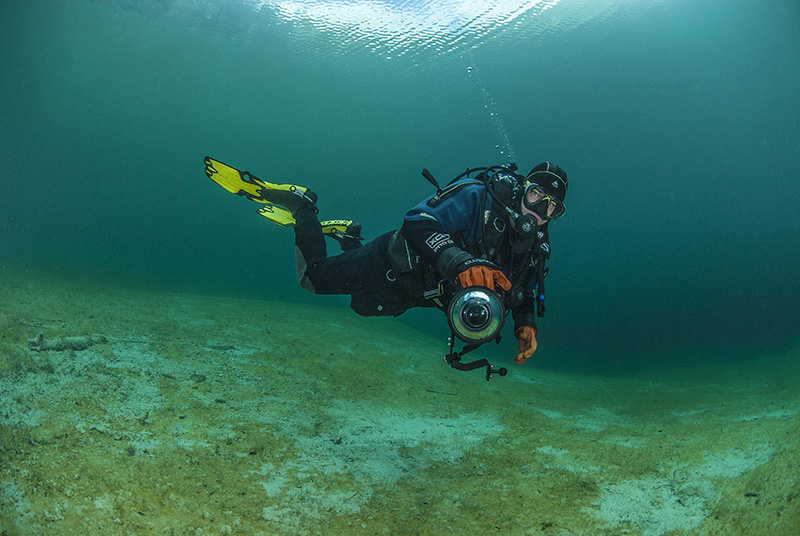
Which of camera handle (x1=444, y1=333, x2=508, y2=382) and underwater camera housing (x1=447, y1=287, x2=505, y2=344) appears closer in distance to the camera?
underwater camera housing (x1=447, y1=287, x2=505, y2=344)

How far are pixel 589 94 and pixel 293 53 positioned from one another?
2311 cm

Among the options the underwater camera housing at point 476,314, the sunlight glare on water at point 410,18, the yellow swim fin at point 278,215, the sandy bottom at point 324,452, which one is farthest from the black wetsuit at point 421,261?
the sunlight glare on water at point 410,18

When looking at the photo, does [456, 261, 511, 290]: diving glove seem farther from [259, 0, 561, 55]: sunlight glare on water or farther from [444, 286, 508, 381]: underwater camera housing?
[259, 0, 561, 55]: sunlight glare on water

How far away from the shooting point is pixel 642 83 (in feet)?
99.6

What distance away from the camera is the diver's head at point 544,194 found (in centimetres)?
313

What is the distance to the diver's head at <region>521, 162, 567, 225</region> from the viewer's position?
10.3ft

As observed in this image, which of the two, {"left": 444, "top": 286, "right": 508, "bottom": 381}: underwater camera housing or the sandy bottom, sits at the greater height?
{"left": 444, "top": 286, "right": 508, "bottom": 381}: underwater camera housing

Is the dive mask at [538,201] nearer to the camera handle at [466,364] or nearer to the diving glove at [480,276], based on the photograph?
the diving glove at [480,276]

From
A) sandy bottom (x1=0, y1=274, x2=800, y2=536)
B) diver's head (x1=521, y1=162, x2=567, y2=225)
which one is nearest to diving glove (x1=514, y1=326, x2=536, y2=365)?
sandy bottom (x1=0, y1=274, x2=800, y2=536)

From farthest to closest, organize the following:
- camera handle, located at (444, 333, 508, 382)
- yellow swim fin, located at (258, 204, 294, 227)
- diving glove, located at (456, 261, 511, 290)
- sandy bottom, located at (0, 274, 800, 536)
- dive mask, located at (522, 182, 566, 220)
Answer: yellow swim fin, located at (258, 204, 294, 227) → dive mask, located at (522, 182, 566, 220) → camera handle, located at (444, 333, 508, 382) → diving glove, located at (456, 261, 511, 290) → sandy bottom, located at (0, 274, 800, 536)

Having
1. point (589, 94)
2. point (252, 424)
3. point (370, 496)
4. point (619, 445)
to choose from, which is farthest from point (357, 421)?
point (589, 94)

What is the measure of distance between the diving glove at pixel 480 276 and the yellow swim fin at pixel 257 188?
2542mm

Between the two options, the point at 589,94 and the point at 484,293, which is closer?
the point at 484,293

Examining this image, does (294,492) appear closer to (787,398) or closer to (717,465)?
(717,465)
